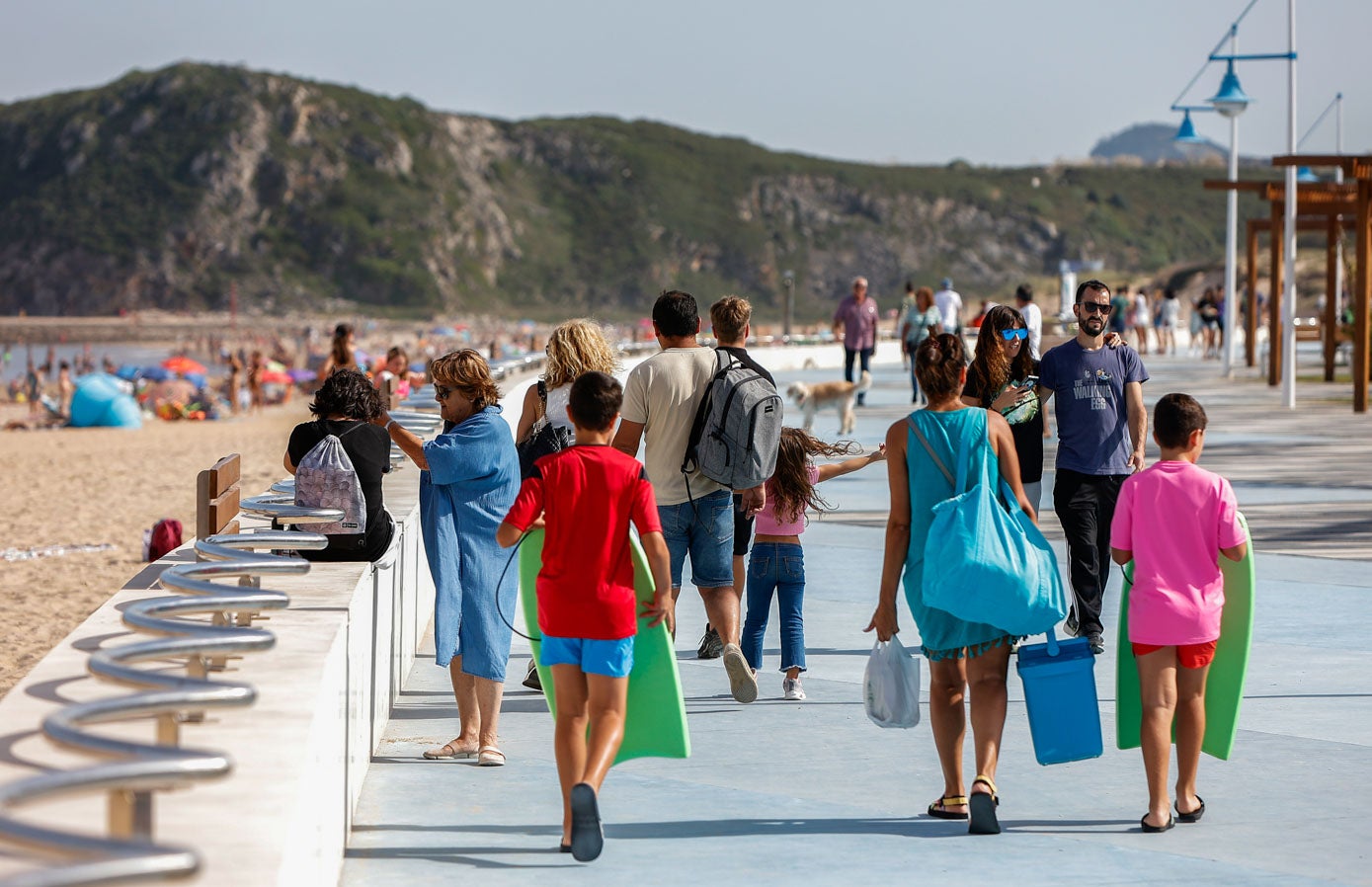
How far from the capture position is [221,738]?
400cm

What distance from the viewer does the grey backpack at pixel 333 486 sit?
6.11 meters

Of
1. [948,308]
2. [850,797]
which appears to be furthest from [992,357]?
[948,308]

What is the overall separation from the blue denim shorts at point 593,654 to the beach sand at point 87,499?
5433 millimetres

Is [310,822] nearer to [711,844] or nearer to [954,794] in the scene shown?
[711,844]

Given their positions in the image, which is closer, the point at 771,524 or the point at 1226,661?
the point at 1226,661

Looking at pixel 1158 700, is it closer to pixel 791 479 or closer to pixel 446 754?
pixel 791 479

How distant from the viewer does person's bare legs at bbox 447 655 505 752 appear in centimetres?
613

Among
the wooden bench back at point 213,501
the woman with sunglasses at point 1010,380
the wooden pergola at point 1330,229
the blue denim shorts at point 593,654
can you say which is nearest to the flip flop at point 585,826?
the blue denim shorts at point 593,654

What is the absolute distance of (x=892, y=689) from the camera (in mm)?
5469

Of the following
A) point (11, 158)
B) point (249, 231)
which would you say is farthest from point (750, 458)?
point (11, 158)

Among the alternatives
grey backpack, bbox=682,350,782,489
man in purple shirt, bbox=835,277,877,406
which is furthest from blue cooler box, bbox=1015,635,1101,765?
man in purple shirt, bbox=835,277,877,406

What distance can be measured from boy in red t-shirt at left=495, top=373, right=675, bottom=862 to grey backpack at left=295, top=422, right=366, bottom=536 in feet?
3.97

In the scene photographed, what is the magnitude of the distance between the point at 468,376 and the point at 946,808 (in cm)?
221

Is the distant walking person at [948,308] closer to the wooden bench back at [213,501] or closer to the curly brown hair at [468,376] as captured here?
the wooden bench back at [213,501]
